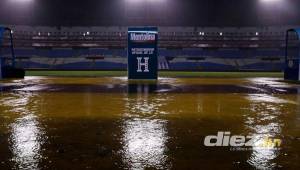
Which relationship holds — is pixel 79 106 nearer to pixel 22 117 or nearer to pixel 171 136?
pixel 22 117

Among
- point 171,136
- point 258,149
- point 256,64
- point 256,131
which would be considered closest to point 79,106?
point 171,136

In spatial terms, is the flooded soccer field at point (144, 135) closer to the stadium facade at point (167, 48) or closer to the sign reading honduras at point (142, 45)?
the sign reading honduras at point (142, 45)

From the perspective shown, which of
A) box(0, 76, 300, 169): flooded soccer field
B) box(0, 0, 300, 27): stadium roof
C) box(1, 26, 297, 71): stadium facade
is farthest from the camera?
box(0, 0, 300, 27): stadium roof

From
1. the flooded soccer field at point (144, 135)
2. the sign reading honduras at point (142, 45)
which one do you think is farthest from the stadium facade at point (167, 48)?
the flooded soccer field at point (144, 135)

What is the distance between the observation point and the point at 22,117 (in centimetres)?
763

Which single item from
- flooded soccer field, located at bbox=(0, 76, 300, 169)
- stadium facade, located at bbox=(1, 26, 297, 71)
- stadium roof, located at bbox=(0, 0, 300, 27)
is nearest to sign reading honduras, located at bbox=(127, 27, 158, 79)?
flooded soccer field, located at bbox=(0, 76, 300, 169)

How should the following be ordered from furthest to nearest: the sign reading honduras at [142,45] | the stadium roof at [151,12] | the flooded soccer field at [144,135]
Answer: the stadium roof at [151,12], the sign reading honduras at [142,45], the flooded soccer field at [144,135]

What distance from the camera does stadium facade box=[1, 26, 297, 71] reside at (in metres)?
44.7

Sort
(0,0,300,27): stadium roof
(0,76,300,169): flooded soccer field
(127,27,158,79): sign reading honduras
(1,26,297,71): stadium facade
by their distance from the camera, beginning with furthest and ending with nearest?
(0,0,300,27): stadium roof
(1,26,297,71): stadium facade
(127,27,158,79): sign reading honduras
(0,76,300,169): flooded soccer field

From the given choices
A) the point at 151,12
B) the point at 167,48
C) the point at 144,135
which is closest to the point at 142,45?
the point at 144,135

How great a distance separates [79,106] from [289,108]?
622 centimetres

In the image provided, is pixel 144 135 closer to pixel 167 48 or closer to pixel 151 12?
pixel 167 48

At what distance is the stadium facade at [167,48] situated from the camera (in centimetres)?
4472

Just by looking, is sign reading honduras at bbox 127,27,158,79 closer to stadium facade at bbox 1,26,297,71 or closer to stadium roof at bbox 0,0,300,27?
stadium facade at bbox 1,26,297,71
